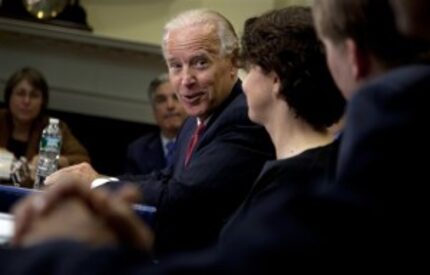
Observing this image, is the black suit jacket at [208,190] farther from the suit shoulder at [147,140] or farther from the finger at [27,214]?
the suit shoulder at [147,140]

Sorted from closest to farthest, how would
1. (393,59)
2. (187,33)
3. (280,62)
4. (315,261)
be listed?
(315,261), (393,59), (280,62), (187,33)

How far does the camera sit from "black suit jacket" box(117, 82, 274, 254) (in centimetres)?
171

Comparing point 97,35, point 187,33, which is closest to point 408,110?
point 187,33

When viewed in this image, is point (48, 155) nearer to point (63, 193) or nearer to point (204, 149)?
point (204, 149)

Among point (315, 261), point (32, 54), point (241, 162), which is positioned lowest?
point (32, 54)

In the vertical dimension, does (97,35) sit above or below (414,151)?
below

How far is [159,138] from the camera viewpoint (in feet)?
12.9

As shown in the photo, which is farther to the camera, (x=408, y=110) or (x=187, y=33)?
(x=187, y=33)

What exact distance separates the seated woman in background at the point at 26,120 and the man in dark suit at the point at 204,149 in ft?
4.34

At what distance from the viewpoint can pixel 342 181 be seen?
57cm

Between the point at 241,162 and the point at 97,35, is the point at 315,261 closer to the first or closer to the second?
the point at 241,162

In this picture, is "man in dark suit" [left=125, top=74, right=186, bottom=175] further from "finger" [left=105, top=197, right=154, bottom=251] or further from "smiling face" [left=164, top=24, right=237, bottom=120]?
"finger" [left=105, top=197, right=154, bottom=251]

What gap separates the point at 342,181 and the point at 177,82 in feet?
5.06

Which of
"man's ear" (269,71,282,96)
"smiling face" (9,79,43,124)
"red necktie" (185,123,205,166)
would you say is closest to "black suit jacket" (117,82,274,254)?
"red necktie" (185,123,205,166)
